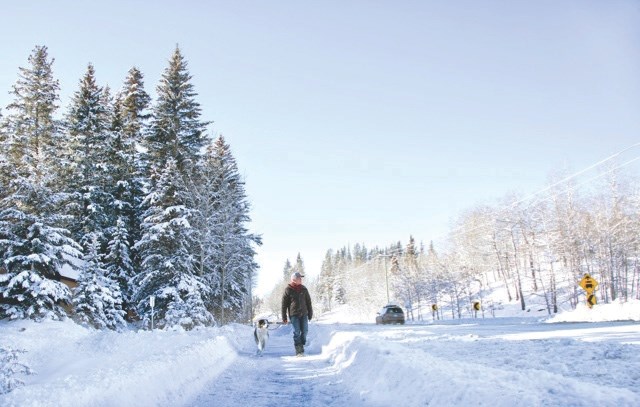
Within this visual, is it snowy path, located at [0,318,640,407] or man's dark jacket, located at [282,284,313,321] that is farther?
man's dark jacket, located at [282,284,313,321]

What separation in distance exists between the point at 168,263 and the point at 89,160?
31.1 feet

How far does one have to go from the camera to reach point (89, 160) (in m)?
27.0

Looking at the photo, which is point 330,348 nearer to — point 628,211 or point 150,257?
point 150,257

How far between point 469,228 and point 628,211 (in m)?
27.3

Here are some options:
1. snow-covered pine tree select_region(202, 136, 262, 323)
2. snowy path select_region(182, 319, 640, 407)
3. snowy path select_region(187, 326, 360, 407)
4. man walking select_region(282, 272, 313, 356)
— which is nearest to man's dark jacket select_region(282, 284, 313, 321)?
man walking select_region(282, 272, 313, 356)

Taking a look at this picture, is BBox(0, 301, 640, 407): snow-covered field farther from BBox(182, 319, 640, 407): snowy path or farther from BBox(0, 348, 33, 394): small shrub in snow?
BBox(0, 348, 33, 394): small shrub in snow

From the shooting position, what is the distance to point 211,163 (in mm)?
31062

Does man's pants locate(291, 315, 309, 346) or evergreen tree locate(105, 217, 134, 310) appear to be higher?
evergreen tree locate(105, 217, 134, 310)

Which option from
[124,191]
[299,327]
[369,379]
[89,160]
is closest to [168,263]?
[124,191]

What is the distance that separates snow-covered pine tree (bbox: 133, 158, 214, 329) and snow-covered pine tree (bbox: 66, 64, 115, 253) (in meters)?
3.51

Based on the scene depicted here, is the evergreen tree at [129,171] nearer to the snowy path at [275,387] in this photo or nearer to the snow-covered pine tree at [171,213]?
the snow-covered pine tree at [171,213]

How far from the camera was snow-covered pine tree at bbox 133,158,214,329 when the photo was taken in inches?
899

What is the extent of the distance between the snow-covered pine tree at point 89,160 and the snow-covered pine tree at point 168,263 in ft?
11.5

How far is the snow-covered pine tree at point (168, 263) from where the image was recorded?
22844 mm
